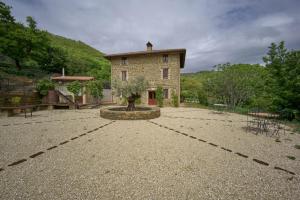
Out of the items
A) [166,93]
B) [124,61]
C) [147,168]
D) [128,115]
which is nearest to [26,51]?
[124,61]

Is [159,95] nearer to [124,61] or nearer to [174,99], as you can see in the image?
[174,99]

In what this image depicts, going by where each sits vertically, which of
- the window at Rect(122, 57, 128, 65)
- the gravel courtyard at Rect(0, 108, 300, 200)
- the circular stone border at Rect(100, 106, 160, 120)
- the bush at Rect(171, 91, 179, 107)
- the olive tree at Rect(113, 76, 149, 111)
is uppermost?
the window at Rect(122, 57, 128, 65)

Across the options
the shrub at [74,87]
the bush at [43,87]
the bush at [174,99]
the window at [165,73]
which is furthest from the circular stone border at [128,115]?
the window at [165,73]

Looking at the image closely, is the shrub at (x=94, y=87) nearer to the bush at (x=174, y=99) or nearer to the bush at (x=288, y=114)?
the bush at (x=174, y=99)

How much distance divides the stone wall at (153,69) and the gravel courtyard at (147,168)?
44.4 feet

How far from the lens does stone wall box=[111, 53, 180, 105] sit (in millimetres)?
18344

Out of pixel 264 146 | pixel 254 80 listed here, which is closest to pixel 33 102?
pixel 264 146

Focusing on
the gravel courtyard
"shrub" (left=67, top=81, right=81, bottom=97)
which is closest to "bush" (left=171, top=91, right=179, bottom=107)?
"shrub" (left=67, top=81, right=81, bottom=97)

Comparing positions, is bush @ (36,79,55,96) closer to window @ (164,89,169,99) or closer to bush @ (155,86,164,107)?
bush @ (155,86,164,107)

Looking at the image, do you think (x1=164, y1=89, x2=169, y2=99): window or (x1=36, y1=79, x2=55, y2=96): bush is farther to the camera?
(x1=164, y1=89, x2=169, y2=99): window

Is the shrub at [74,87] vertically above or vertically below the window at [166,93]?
above

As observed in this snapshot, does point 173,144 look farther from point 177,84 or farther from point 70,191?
point 177,84

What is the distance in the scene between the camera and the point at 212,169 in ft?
10.9

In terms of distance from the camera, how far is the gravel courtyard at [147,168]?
2527 mm
